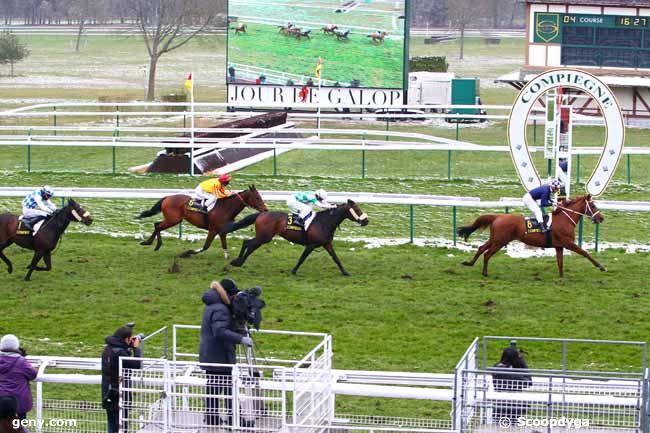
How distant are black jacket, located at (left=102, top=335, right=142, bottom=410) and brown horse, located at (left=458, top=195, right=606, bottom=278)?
7299 mm

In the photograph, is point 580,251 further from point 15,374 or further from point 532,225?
point 15,374

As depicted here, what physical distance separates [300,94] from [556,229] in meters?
19.5

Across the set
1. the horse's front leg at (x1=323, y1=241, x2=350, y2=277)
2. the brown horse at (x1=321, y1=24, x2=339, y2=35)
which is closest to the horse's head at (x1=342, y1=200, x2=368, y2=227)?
the horse's front leg at (x1=323, y1=241, x2=350, y2=277)

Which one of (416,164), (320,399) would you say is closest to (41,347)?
(320,399)

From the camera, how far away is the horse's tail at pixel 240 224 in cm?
1616

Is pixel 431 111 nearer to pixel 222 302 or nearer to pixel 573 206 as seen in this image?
pixel 573 206

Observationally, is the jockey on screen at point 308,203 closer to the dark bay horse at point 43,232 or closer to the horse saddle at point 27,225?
the dark bay horse at point 43,232

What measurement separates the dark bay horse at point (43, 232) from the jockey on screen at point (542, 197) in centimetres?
523

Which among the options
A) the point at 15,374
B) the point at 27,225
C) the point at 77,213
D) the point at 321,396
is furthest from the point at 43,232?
the point at 321,396

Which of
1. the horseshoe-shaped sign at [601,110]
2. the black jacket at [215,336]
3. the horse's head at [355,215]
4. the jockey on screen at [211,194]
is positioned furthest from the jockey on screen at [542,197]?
the black jacket at [215,336]

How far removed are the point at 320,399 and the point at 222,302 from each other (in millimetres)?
1002

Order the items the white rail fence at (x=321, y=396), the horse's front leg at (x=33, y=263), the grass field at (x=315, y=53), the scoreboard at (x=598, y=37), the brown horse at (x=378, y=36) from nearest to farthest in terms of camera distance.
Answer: the white rail fence at (x=321, y=396) < the horse's front leg at (x=33, y=263) < the scoreboard at (x=598, y=37) < the grass field at (x=315, y=53) < the brown horse at (x=378, y=36)

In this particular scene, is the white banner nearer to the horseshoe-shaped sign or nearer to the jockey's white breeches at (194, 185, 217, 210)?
the horseshoe-shaped sign

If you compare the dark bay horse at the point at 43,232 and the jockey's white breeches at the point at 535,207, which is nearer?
the dark bay horse at the point at 43,232
